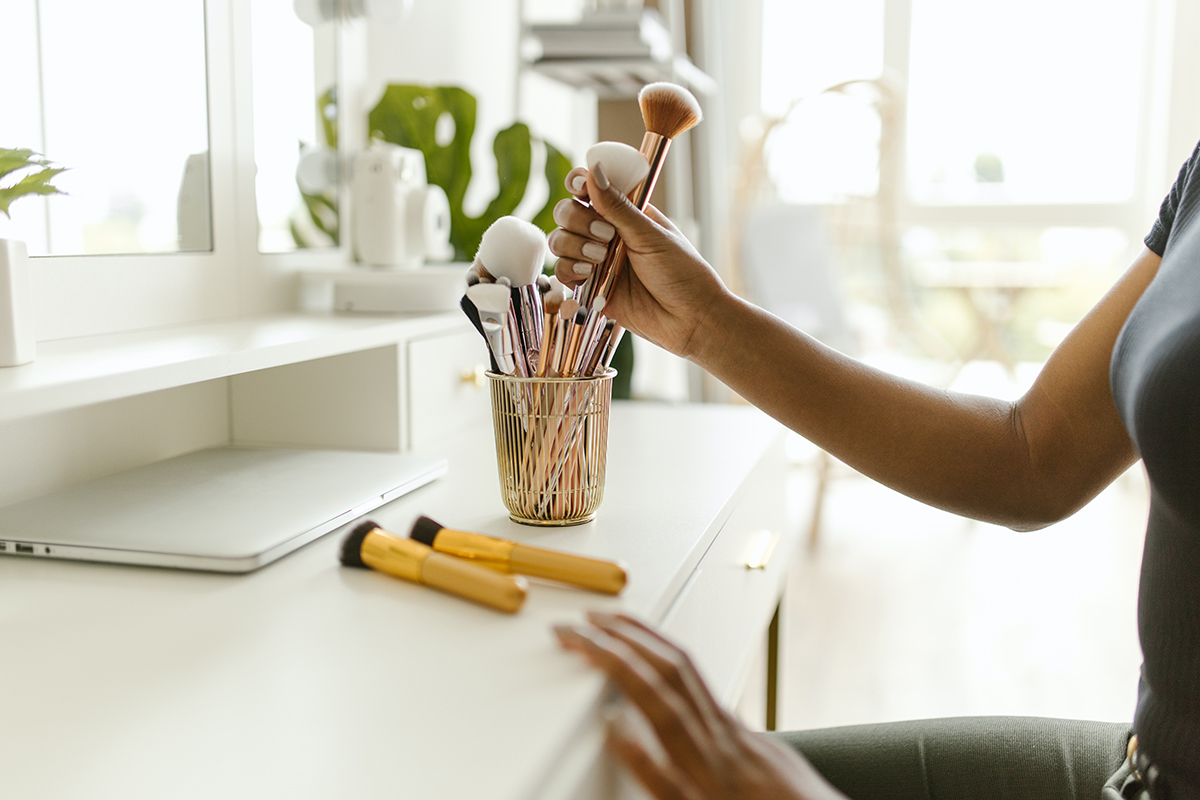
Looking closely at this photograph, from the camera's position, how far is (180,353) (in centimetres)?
77

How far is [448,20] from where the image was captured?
1.75 metres

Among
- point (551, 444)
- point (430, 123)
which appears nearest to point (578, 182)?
point (551, 444)

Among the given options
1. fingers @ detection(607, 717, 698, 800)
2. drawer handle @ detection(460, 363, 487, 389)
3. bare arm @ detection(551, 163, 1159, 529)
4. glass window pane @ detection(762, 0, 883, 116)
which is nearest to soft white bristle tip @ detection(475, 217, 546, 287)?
bare arm @ detection(551, 163, 1159, 529)

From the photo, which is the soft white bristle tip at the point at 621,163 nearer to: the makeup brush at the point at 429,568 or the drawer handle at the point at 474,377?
the makeup brush at the point at 429,568

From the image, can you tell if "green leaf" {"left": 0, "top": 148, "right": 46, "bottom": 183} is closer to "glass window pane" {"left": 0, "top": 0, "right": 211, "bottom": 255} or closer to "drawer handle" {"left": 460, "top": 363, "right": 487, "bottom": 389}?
"glass window pane" {"left": 0, "top": 0, "right": 211, "bottom": 255}

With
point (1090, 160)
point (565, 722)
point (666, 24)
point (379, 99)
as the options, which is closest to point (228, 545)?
Answer: point (565, 722)

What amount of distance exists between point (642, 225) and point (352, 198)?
70 cm

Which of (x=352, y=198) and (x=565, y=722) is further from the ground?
(x=352, y=198)

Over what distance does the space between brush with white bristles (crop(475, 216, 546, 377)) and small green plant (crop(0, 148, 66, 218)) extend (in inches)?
14.8

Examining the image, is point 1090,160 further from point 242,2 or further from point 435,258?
point 242,2

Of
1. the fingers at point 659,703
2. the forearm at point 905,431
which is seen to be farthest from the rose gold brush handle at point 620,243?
the fingers at point 659,703

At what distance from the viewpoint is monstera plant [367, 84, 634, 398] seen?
4.49 feet

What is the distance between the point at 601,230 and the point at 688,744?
39 centimetres

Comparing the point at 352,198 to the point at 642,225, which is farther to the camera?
the point at 352,198
